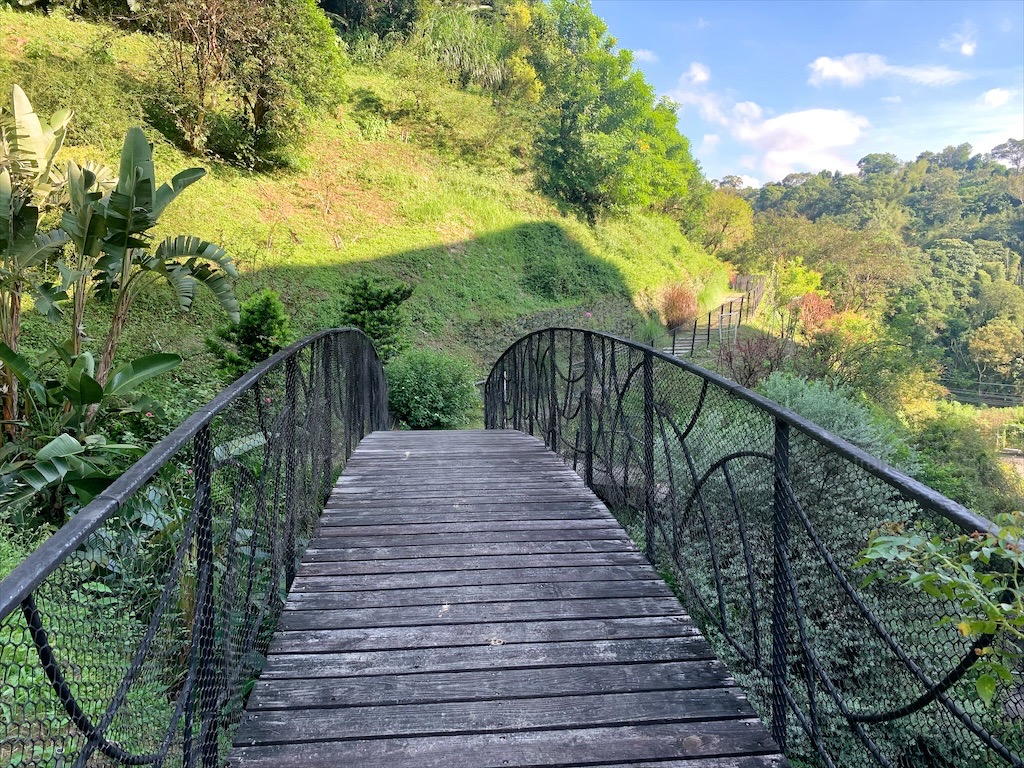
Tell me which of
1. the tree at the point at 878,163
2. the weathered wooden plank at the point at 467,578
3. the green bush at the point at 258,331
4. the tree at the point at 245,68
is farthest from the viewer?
the tree at the point at 878,163

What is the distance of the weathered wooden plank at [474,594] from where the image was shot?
2062 mm

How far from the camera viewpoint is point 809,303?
18.7m

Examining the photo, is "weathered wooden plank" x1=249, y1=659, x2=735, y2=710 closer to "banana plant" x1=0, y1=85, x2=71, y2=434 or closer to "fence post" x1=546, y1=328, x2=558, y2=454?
"fence post" x1=546, y1=328, x2=558, y2=454

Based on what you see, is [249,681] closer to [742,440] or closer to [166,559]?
[166,559]

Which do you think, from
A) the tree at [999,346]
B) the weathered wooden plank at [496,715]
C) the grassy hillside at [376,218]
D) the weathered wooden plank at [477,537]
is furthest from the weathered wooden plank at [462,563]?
the tree at [999,346]

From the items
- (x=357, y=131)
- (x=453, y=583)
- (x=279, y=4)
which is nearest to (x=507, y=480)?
(x=453, y=583)

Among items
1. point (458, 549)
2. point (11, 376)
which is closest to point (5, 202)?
point (11, 376)

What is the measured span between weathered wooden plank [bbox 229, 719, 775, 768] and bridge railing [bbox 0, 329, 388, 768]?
262mm

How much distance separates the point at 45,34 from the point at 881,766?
1676cm

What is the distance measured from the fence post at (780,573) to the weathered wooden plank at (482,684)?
159 mm

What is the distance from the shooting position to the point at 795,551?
2.59 metres

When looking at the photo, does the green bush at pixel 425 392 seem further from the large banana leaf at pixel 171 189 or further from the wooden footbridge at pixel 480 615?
the wooden footbridge at pixel 480 615

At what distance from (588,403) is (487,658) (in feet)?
6.40

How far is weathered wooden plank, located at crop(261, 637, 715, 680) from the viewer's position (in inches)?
67.9
